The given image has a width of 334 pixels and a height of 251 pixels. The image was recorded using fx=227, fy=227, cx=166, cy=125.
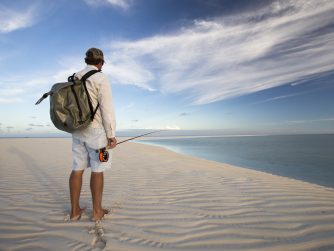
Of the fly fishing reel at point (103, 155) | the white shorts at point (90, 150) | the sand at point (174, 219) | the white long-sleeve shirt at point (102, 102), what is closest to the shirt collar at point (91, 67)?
the white long-sleeve shirt at point (102, 102)

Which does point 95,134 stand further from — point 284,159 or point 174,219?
point 284,159

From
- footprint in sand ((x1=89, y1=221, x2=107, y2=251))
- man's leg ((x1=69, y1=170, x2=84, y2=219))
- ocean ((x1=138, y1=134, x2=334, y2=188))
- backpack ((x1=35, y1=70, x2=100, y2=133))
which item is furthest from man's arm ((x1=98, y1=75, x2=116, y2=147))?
ocean ((x1=138, y1=134, x2=334, y2=188))

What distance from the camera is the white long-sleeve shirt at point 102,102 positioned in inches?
111

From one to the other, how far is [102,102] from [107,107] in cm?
9

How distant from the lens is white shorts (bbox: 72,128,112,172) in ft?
9.33

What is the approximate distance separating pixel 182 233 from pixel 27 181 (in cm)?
495

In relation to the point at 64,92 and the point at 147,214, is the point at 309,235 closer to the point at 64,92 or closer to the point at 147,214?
the point at 147,214

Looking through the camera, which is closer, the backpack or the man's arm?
the backpack

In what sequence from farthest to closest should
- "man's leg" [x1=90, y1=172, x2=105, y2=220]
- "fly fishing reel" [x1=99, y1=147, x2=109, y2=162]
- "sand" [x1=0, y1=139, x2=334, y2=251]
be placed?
"man's leg" [x1=90, y1=172, x2=105, y2=220], "fly fishing reel" [x1=99, y1=147, x2=109, y2=162], "sand" [x1=0, y1=139, x2=334, y2=251]

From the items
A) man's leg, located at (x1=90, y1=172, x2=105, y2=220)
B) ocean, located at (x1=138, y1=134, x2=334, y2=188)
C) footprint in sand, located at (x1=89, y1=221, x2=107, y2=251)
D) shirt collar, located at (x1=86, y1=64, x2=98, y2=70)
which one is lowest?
ocean, located at (x1=138, y1=134, x2=334, y2=188)

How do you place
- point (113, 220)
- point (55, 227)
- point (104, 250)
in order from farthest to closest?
point (113, 220) < point (55, 227) < point (104, 250)

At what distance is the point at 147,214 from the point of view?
344cm

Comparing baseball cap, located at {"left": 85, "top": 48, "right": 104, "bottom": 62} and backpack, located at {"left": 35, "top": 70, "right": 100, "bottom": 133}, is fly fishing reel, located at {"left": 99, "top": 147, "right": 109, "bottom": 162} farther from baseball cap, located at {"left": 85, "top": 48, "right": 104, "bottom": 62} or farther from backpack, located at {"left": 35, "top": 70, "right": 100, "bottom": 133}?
baseball cap, located at {"left": 85, "top": 48, "right": 104, "bottom": 62}

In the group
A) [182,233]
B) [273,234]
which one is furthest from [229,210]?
[182,233]
